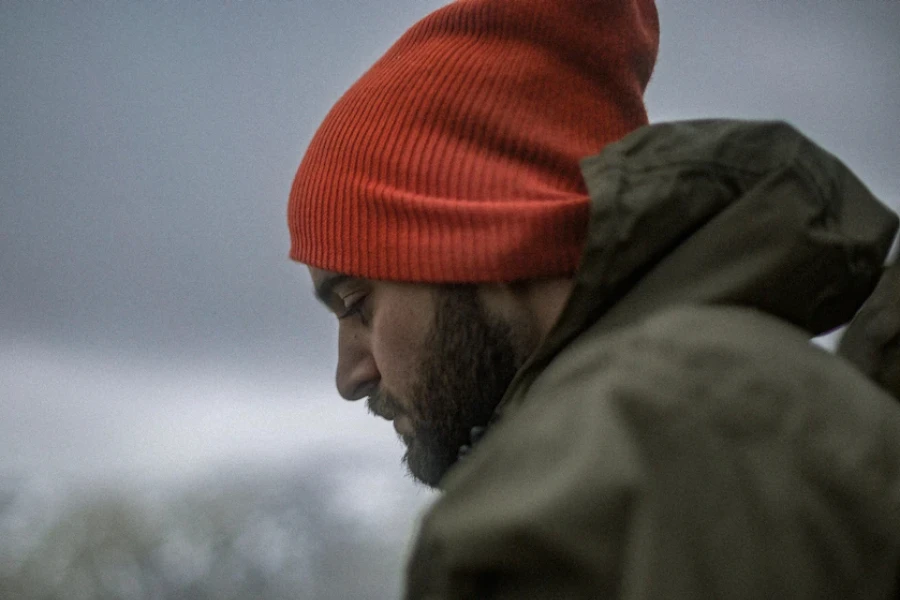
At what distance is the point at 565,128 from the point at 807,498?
0.51 m

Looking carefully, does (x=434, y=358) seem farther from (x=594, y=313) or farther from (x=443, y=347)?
(x=594, y=313)

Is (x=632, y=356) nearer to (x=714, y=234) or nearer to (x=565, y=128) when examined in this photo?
(x=714, y=234)

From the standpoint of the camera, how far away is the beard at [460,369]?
72cm

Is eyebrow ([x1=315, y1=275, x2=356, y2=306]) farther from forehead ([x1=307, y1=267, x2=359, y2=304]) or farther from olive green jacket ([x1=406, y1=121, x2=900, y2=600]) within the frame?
olive green jacket ([x1=406, y1=121, x2=900, y2=600])

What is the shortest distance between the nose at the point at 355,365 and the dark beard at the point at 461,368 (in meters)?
0.10

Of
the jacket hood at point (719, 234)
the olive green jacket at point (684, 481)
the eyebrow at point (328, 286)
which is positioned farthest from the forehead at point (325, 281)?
the olive green jacket at point (684, 481)

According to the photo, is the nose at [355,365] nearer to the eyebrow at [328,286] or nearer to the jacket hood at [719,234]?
the eyebrow at [328,286]

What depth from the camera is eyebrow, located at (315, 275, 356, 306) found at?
0.83 meters

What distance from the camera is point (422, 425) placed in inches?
30.4

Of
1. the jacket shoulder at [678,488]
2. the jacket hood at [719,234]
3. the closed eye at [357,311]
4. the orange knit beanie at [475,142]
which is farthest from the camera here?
the closed eye at [357,311]

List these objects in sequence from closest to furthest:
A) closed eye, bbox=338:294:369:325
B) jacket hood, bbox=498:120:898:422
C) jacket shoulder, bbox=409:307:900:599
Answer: jacket shoulder, bbox=409:307:900:599, jacket hood, bbox=498:120:898:422, closed eye, bbox=338:294:369:325

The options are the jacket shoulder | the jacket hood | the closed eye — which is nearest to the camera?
the jacket shoulder

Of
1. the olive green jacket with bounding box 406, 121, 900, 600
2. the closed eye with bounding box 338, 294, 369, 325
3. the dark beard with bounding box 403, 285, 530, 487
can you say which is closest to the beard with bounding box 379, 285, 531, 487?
the dark beard with bounding box 403, 285, 530, 487

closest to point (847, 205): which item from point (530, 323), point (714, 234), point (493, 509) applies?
point (714, 234)
